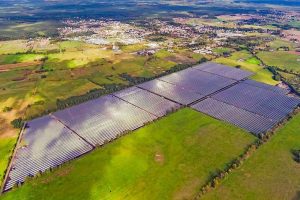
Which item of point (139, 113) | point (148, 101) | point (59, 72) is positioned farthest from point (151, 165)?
point (59, 72)

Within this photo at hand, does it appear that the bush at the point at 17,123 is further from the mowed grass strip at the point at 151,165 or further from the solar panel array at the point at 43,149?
the mowed grass strip at the point at 151,165

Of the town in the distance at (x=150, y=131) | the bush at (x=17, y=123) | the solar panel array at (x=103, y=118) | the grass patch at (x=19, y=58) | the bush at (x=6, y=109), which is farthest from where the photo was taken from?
the grass patch at (x=19, y=58)

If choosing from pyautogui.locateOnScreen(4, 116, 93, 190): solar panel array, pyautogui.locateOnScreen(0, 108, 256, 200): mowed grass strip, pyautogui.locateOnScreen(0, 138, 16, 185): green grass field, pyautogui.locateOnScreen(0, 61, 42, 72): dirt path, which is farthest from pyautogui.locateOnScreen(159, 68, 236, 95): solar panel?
pyautogui.locateOnScreen(0, 61, 42, 72): dirt path

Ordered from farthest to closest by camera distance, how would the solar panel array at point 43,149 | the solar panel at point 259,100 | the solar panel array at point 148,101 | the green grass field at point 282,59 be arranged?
the green grass field at point 282,59
the solar panel array at point 148,101
the solar panel at point 259,100
the solar panel array at point 43,149

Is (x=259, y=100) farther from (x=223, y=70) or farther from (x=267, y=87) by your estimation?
(x=223, y=70)

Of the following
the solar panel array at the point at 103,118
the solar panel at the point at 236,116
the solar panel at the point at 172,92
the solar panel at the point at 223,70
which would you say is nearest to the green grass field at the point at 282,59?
the solar panel at the point at 223,70

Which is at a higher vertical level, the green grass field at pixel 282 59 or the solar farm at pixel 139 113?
the solar farm at pixel 139 113

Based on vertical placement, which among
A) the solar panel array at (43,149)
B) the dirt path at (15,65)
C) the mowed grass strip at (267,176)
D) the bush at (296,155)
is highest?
the bush at (296,155)
